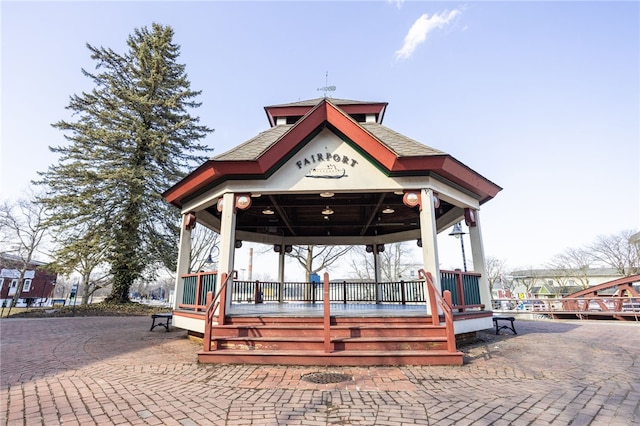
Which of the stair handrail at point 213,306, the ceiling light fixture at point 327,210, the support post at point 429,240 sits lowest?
the stair handrail at point 213,306

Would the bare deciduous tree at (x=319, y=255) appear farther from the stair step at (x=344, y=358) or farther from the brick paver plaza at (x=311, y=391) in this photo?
the stair step at (x=344, y=358)

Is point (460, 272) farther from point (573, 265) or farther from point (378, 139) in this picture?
point (573, 265)

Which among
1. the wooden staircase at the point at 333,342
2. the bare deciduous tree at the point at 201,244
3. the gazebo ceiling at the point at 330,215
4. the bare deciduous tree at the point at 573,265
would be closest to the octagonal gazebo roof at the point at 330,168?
the gazebo ceiling at the point at 330,215

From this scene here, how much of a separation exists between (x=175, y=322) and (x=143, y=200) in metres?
10.9

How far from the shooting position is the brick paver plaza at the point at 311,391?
298 cm

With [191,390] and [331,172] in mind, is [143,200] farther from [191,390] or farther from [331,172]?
[191,390]

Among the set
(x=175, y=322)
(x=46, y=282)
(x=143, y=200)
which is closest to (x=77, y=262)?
(x=143, y=200)

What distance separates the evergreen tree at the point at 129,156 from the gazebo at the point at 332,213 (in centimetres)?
897

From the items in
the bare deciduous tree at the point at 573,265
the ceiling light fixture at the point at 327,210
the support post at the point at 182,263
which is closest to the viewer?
the support post at the point at 182,263

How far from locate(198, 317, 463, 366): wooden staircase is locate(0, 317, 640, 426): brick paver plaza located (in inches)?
7.8

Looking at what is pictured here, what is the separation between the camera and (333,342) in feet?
17.1

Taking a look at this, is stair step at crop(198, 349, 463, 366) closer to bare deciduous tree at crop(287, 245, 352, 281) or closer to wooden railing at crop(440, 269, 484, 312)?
wooden railing at crop(440, 269, 484, 312)

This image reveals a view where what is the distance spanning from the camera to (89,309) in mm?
14500

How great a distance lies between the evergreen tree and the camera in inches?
622
